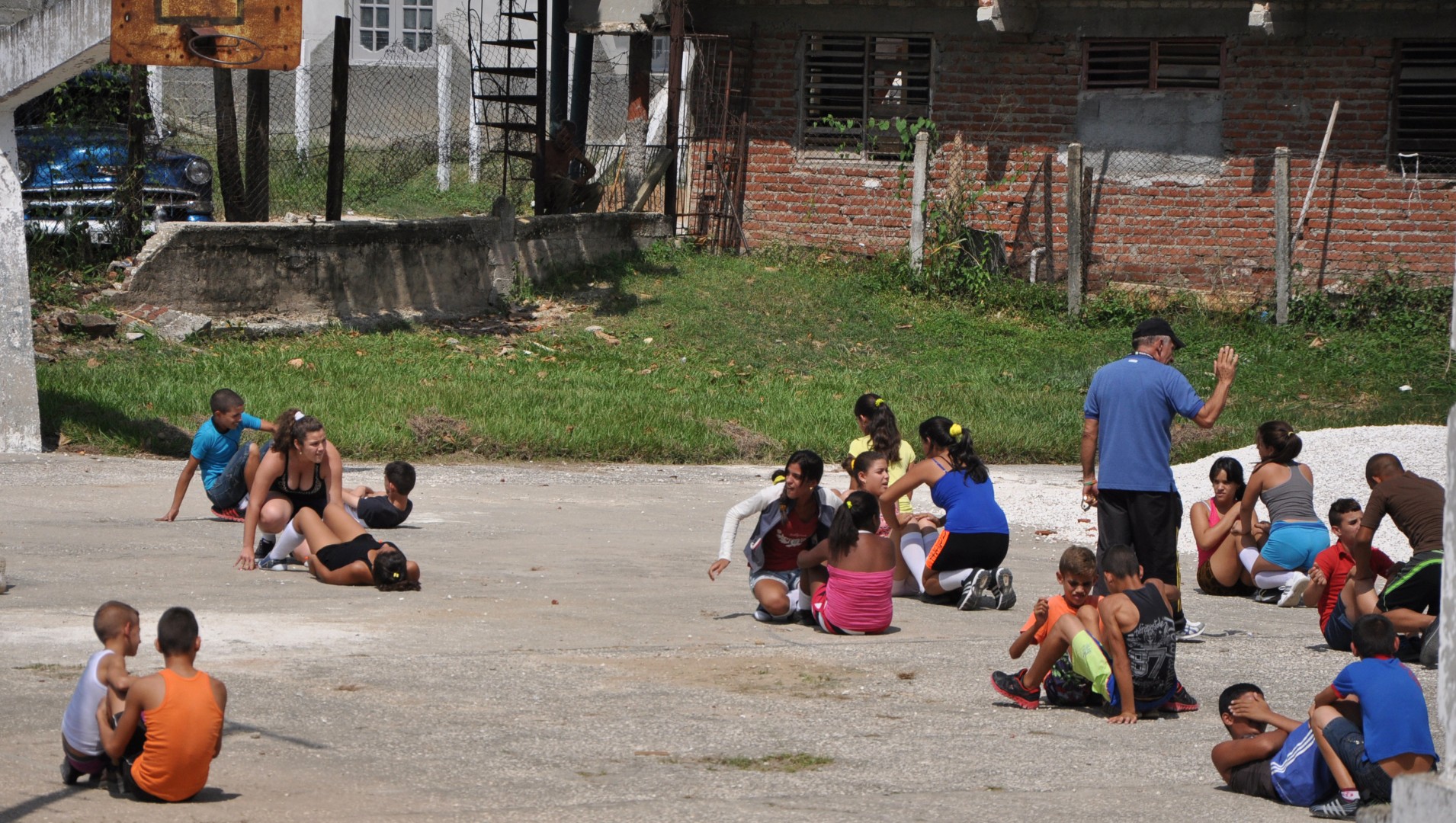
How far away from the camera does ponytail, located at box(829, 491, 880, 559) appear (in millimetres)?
8133

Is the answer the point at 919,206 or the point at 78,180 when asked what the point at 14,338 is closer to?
the point at 78,180

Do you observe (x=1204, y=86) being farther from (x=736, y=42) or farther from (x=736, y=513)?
(x=736, y=513)

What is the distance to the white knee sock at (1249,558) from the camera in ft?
31.9

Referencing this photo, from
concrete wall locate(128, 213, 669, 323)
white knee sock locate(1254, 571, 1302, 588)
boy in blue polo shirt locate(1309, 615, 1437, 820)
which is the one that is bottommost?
white knee sock locate(1254, 571, 1302, 588)

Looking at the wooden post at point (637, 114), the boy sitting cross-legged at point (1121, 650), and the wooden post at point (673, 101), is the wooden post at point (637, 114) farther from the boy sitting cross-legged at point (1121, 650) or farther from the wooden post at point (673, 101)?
the boy sitting cross-legged at point (1121, 650)

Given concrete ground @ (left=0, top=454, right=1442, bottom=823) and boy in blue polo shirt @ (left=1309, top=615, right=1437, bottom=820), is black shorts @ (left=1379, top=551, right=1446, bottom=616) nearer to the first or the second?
concrete ground @ (left=0, top=454, right=1442, bottom=823)

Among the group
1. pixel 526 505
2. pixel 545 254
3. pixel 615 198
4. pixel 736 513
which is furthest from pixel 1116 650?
pixel 615 198

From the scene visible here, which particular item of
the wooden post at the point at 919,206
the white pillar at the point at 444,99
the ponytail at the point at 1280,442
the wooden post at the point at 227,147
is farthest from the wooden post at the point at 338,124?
the ponytail at the point at 1280,442

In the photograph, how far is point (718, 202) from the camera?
887 inches

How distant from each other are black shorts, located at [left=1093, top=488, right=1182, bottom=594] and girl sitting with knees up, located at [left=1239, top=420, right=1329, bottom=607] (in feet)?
4.42

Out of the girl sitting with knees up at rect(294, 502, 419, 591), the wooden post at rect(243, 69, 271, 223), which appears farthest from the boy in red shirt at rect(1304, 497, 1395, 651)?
the wooden post at rect(243, 69, 271, 223)

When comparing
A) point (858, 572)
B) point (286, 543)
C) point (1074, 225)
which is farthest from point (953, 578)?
point (1074, 225)

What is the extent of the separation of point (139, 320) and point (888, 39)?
11169mm

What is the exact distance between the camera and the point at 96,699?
5422mm
